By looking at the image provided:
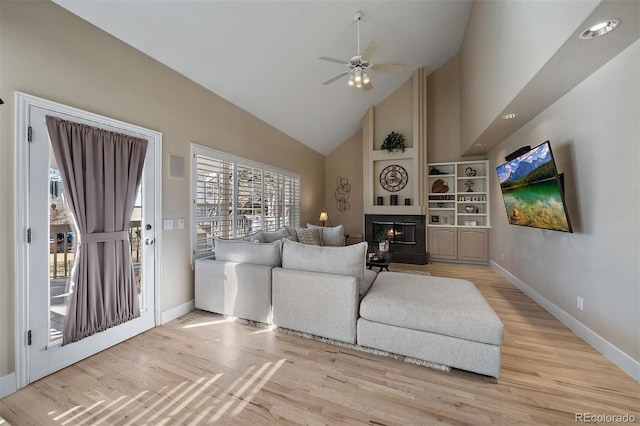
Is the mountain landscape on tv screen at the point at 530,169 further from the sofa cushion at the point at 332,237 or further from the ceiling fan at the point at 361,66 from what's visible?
the sofa cushion at the point at 332,237

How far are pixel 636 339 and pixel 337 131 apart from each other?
619cm

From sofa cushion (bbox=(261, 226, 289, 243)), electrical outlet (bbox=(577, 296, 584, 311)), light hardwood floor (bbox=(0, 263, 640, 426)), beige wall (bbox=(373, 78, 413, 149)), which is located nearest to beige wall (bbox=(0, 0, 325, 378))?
light hardwood floor (bbox=(0, 263, 640, 426))

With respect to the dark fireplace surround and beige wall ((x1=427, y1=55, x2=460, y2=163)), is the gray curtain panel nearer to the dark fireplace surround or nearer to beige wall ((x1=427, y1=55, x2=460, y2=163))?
the dark fireplace surround

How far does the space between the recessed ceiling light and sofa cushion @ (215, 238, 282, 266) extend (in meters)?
3.15

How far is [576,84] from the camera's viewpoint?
2535 mm

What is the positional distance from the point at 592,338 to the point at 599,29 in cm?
267

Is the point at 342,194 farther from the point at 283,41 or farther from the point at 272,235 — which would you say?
the point at 283,41

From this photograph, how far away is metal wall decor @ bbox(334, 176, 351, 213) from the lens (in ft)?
24.9

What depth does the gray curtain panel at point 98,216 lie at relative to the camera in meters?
2.08

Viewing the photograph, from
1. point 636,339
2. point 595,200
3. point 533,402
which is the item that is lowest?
point 533,402

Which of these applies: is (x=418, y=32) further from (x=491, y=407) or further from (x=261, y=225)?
(x=491, y=407)

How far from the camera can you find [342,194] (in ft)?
25.1

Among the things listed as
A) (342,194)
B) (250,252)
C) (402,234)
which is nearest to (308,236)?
(250,252)

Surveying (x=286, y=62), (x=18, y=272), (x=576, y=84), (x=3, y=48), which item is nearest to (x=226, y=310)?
(x=18, y=272)
